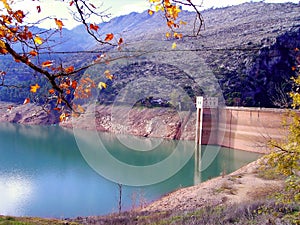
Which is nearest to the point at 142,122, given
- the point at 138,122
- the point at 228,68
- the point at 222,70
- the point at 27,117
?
the point at 138,122

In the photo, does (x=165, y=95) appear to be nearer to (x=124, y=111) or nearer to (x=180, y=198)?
(x=124, y=111)

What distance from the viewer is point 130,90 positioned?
3528 cm

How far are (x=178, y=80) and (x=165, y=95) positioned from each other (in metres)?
2.27

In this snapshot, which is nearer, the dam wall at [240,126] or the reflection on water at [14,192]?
the reflection on water at [14,192]

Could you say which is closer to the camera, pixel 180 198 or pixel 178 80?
pixel 180 198

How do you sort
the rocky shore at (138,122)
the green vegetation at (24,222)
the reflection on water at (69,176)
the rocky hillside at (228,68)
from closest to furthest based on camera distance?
the green vegetation at (24,222), the reflection on water at (69,176), the rocky shore at (138,122), the rocky hillside at (228,68)

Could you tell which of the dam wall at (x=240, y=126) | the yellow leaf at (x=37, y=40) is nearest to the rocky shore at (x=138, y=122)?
the dam wall at (x=240, y=126)

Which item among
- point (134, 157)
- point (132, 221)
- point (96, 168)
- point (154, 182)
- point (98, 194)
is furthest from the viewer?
point (134, 157)

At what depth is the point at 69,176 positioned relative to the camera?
16000mm

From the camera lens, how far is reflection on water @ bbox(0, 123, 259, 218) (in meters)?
11.9

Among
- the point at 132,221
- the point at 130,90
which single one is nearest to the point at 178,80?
the point at 130,90

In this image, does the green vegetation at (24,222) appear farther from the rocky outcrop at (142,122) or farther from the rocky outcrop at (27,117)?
the rocky outcrop at (27,117)

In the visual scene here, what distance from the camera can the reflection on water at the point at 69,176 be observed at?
1188 cm

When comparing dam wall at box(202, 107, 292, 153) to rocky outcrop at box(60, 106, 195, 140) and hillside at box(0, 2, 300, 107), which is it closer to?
rocky outcrop at box(60, 106, 195, 140)
